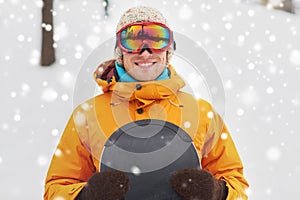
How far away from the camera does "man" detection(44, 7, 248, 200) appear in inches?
87.6

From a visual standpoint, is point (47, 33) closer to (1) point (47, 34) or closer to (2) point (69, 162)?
(1) point (47, 34)

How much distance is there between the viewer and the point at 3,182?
4.74 metres

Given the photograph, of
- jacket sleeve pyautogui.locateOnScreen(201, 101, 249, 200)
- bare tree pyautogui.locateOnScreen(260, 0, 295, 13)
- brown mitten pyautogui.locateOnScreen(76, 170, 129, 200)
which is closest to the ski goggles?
jacket sleeve pyautogui.locateOnScreen(201, 101, 249, 200)

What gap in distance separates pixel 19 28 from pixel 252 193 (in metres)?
4.35

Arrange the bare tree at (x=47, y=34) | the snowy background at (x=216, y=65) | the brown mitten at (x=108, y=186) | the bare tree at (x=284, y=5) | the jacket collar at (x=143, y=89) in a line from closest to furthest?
Result: the brown mitten at (x=108, y=186)
the jacket collar at (x=143, y=89)
the snowy background at (x=216, y=65)
the bare tree at (x=47, y=34)
the bare tree at (x=284, y=5)

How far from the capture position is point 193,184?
5.99 ft

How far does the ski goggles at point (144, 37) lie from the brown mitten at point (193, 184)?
2.31ft

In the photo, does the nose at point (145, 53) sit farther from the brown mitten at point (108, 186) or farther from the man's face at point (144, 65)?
Result: the brown mitten at point (108, 186)

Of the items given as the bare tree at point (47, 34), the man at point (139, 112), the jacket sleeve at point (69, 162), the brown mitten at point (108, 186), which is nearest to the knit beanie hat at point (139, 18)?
the man at point (139, 112)

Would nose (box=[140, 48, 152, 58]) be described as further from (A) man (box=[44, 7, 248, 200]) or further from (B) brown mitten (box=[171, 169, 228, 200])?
(B) brown mitten (box=[171, 169, 228, 200])

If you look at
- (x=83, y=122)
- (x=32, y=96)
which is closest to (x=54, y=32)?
(x=32, y=96)

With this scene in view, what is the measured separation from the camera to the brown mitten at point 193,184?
182 cm

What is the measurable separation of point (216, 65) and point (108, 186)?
489 centimetres

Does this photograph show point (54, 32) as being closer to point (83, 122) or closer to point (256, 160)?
point (256, 160)
